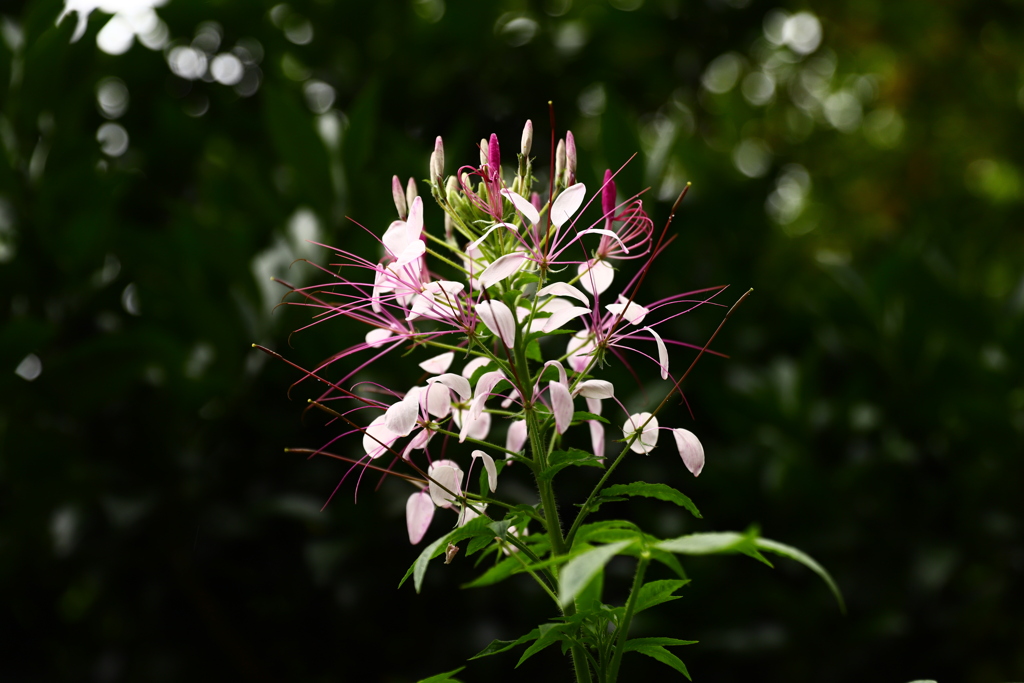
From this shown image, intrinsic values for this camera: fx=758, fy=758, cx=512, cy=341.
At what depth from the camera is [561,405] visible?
2.21 ft

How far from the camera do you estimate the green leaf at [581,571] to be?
472 millimetres

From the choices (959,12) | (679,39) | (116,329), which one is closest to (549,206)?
(116,329)

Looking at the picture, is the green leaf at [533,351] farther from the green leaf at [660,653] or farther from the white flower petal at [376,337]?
the green leaf at [660,653]

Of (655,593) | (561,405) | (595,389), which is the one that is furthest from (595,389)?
(655,593)

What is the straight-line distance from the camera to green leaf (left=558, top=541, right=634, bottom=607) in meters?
0.47

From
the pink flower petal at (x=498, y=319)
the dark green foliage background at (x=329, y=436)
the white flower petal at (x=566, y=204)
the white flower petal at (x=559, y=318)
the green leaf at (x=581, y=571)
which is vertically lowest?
the dark green foliage background at (x=329, y=436)

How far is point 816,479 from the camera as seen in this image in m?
1.84

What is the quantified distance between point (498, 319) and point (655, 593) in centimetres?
31

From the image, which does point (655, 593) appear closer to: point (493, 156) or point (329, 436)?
point (493, 156)

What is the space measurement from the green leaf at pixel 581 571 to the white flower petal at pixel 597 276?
1.15ft

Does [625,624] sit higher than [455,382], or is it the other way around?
[455,382]

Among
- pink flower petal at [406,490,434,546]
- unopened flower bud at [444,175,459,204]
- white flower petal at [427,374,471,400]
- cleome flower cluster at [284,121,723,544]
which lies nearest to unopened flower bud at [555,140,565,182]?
cleome flower cluster at [284,121,723,544]

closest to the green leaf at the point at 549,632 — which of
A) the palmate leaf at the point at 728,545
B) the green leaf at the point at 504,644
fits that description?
the green leaf at the point at 504,644

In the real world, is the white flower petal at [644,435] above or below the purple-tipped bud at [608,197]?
below
